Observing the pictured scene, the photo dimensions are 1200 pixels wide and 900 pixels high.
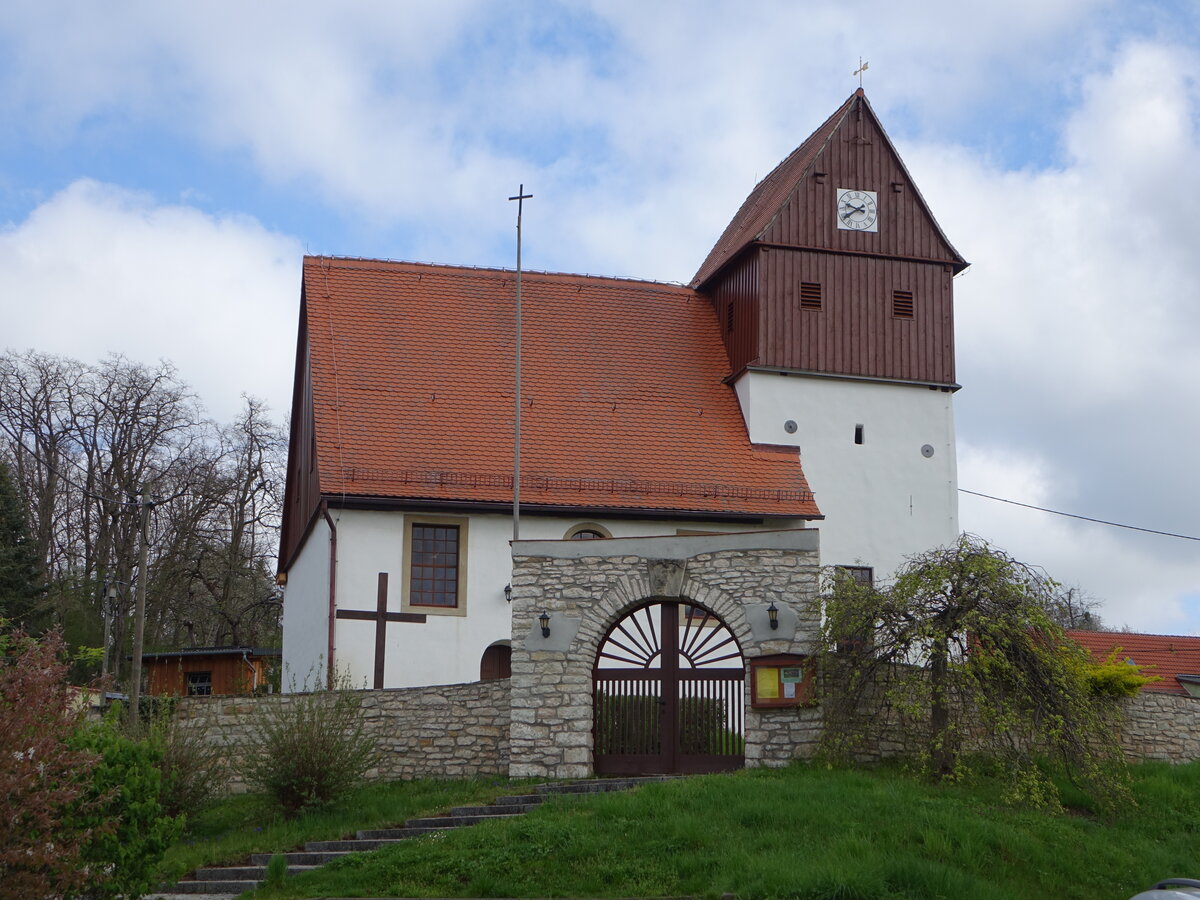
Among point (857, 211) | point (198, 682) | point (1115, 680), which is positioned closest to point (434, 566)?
point (1115, 680)

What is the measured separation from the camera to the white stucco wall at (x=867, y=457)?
2535cm

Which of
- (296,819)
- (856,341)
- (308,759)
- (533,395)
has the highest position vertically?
(856,341)

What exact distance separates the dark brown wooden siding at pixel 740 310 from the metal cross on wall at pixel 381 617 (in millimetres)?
7754

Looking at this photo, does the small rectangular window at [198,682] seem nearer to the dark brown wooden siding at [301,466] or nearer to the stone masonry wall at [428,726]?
the dark brown wooden siding at [301,466]

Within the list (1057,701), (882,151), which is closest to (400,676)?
(1057,701)

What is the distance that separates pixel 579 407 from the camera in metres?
25.4

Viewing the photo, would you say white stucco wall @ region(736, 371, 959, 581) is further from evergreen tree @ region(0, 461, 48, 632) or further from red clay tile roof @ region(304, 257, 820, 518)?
evergreen tree @ region(0, 461, 48, 632)

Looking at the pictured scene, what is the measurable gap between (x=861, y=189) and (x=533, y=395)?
7.41 meters

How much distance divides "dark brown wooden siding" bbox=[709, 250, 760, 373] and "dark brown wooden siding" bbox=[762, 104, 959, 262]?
3.10 feet

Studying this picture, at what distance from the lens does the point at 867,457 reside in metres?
25.9

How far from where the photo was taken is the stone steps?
13.9 metres

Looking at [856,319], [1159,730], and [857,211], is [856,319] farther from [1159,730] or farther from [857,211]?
[1159,730]

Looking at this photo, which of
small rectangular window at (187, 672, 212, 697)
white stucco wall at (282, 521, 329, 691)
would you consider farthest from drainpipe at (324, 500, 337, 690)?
small rectangular window at (187, 672, 212, 697)

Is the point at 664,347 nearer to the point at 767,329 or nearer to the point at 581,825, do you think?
the point at 767,329
